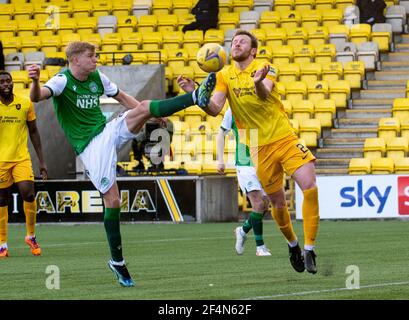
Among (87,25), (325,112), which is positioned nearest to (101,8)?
(87,25)

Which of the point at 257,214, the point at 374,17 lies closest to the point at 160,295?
the point at 257,214

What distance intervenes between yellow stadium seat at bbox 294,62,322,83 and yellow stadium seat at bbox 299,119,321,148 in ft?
6.74

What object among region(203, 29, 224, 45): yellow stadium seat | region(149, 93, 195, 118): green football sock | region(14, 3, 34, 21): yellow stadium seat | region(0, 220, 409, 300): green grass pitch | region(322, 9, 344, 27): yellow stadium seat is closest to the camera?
region(0, 220, 409, 300): green grass pitch

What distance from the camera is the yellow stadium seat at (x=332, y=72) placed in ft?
98.1

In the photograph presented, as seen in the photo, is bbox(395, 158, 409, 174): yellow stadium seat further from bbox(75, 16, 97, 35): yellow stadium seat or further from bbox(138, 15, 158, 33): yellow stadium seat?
bbox(75, 16, 97, 35): yellow stadium seat

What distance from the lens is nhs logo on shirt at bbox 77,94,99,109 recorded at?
11133 millimetres

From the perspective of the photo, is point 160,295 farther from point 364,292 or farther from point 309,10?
point 309,10

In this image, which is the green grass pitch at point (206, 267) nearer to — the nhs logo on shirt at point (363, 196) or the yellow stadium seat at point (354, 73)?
the nhs logo on shirt at point (363, 196)

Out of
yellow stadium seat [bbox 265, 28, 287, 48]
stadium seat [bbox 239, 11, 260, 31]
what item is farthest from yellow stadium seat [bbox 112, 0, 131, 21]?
yellow stadium seat [bbox 265, 28, 287, 48]

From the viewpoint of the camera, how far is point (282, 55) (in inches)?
1206

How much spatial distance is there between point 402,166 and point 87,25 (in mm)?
11419

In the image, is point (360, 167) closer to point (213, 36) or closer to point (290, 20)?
point (290, 20)

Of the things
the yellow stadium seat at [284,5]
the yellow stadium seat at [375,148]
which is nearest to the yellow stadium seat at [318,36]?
the yellow stadium seat at [284,5]

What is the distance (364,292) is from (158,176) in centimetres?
1616
